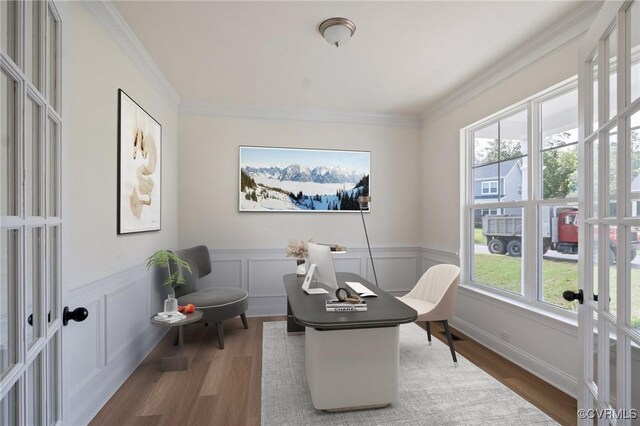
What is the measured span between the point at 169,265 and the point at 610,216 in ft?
10.8

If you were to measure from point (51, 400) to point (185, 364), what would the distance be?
1776 millimetres

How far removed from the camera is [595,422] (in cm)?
129

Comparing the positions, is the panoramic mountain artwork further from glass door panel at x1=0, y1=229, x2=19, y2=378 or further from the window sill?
glass door panel at x1=0, y1=229, x2=19, y2=378

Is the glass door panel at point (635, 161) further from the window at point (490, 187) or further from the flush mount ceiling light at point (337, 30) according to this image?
the window at point (490, 187)

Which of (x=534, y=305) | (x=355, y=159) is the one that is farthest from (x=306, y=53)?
(x=534, y=305)

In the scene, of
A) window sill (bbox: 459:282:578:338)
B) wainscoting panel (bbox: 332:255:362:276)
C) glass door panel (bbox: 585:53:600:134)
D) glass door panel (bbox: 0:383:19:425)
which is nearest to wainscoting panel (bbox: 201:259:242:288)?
wainscoting panel (bbox: 332:255:362:276)

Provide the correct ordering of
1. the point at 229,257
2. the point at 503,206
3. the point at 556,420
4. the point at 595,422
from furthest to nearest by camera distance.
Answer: the point at 229,257
the point at 503,206
the point at 556,420
the point at 595,422

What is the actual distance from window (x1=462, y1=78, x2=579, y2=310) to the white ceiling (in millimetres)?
619

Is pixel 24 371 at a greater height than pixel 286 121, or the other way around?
pixel 286 121

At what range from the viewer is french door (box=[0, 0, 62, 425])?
2.72ft

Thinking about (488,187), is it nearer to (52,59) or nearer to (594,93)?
(594,93)

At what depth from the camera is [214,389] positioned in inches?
94.6

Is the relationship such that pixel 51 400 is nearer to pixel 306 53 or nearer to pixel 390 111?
pixel 306 53

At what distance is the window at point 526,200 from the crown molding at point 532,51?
298 mm
